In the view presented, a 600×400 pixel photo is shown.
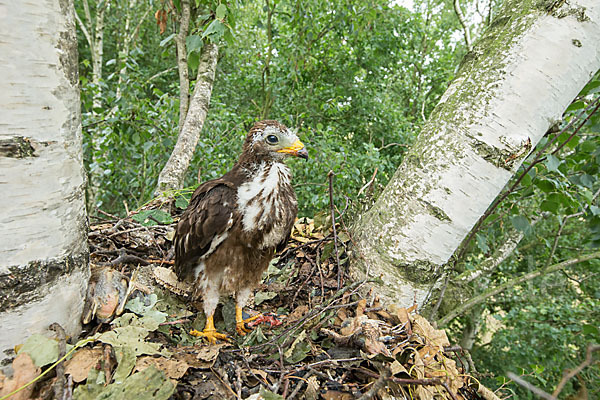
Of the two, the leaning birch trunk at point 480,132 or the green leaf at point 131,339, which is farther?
the leaning birch trunk at point 480,132

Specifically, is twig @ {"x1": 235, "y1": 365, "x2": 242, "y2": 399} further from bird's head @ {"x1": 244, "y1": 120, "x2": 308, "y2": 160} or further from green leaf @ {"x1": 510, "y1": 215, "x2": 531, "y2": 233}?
green leaf @ {"x1": 510, "y1": 215, "x2": 531, "y2": 233}

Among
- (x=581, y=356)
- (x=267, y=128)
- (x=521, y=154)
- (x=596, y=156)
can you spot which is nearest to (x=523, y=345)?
(x=581, y=356)

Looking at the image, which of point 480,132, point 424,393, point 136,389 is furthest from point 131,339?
point 480,132

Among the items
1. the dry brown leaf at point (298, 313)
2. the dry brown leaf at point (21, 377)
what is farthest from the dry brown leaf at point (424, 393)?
the dry brown leaf at point (21, 377)

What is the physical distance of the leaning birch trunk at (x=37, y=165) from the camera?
1.03 m

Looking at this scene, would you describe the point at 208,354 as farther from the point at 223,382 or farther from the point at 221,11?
the point at 221,11

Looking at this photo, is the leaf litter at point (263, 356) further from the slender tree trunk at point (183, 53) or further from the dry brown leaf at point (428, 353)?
the slender tree trunk at point (183, 53)

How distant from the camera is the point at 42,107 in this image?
1.09 metres

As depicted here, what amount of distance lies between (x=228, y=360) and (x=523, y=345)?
694 centimetres

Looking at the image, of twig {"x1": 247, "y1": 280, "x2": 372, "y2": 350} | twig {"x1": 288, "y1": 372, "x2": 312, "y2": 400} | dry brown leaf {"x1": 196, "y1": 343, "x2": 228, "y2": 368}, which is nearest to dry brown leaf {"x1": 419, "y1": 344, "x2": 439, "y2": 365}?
twig {"x1": 247, "y1": 280, "x2": 372, "y2": 350}

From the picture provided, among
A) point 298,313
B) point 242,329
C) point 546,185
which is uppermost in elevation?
point 546,185

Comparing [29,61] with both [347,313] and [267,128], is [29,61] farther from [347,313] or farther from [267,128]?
[347,313]

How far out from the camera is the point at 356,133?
360 inches

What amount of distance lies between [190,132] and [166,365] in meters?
2.58
